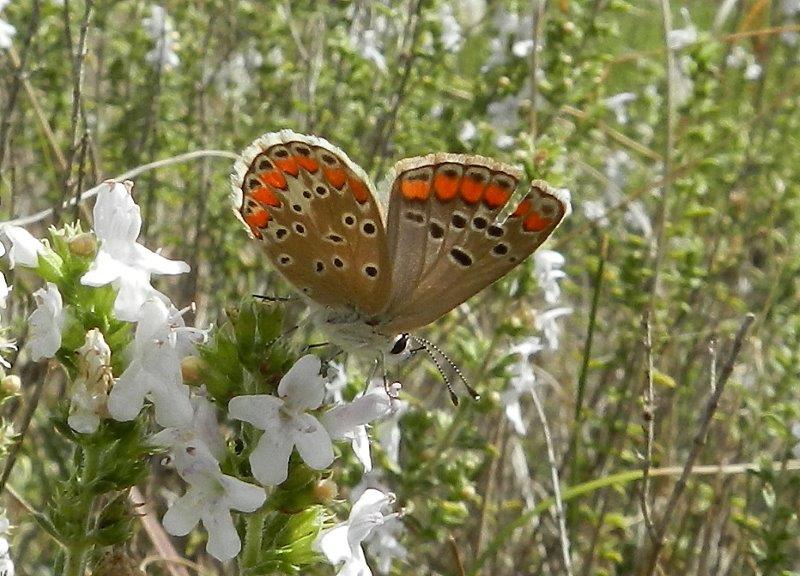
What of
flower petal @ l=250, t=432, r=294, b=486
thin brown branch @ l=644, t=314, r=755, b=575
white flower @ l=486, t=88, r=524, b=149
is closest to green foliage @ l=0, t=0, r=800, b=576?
white flower @ l=486, t=88, r=524, b=149

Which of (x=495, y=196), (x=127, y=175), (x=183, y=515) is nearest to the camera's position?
(x=183, y=515)

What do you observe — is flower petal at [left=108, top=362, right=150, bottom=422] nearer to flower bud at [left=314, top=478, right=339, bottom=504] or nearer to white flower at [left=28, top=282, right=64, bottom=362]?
white flower at [left=28, top=282, right=64, bottom=362]

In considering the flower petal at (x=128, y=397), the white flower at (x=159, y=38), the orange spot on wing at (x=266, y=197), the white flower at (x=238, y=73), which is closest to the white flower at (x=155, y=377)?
the flower petal at (x=128, y=397)

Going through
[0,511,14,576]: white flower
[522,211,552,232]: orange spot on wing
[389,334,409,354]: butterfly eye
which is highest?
[522,211,552,232]: orange spot on wing

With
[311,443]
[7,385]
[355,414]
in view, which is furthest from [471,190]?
[7,385]

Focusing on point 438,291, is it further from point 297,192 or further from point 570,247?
point 570,247

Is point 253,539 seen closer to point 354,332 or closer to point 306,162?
point 354,332
